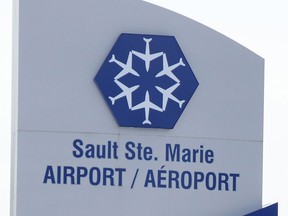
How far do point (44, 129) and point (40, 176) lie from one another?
23.4 inches

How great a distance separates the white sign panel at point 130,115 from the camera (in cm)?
2195

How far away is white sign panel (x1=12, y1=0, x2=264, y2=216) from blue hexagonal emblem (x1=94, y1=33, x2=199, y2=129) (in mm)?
13

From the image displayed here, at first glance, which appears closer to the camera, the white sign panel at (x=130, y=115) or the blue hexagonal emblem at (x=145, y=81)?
the white sign panel at (x=130, y=115)

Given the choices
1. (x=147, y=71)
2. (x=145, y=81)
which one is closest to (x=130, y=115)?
(x=145, y=81)

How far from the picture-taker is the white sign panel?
72.0ft

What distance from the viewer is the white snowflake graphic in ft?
72.8

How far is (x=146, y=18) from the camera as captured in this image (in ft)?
73.3

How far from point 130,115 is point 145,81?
1.57 feet

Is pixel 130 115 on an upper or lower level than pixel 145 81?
lower

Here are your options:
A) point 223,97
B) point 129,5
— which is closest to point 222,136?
point 223,97

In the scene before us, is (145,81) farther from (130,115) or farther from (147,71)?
(130,115)

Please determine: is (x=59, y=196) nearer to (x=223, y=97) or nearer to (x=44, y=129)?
(x=44, y=129)

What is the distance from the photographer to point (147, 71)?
22.3 meters

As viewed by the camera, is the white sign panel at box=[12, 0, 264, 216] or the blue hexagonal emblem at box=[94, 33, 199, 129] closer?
the white sign panel at box=[12, 0, 264, 216]
